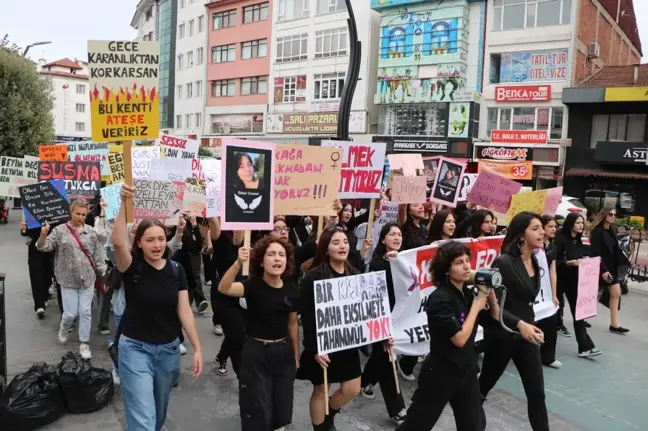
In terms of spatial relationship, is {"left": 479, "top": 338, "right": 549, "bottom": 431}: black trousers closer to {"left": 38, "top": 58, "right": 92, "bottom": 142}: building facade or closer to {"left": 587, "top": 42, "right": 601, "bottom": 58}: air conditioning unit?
{"left": 587, "top": 42, "right": 601, "bottom": 58}: air conditioning unit

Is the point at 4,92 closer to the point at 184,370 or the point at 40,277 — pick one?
the point at 40,277

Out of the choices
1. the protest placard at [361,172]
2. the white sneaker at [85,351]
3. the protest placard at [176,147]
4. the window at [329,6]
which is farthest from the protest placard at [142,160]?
the window at [329,6]

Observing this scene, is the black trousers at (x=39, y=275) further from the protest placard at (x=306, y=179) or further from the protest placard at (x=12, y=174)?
the protest placard at (x=306, y=179)

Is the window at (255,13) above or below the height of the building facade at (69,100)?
above

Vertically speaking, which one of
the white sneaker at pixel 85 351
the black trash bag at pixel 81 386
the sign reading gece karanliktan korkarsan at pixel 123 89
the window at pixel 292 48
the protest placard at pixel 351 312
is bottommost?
the white sneaker at pixel 85 351

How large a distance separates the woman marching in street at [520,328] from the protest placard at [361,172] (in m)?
2.53

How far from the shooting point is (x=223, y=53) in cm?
4550

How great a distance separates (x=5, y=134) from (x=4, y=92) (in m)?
1.60

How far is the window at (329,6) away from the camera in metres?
36.8

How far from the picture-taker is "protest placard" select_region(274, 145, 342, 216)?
18.1 ft

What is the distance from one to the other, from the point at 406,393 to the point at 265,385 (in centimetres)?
227

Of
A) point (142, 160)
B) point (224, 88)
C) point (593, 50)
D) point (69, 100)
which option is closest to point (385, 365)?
point (142, 160)

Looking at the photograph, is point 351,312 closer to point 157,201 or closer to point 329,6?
point 157,201

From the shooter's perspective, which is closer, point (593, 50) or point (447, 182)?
point (447, 182)
